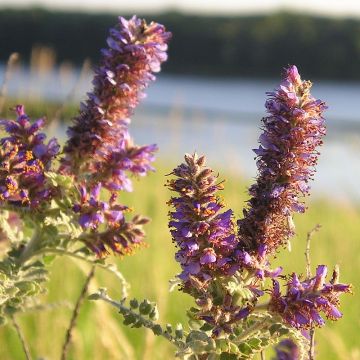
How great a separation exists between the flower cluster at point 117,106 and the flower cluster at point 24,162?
9 centimetres

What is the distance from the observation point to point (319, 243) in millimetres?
7129

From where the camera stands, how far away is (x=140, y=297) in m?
4.61

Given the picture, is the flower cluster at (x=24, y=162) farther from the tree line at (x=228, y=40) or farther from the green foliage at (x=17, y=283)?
the tree line at (x=228, y=40)

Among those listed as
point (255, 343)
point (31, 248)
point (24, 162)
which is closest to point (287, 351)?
point (255, 343)

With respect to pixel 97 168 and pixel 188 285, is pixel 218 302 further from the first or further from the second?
pixel 97 168

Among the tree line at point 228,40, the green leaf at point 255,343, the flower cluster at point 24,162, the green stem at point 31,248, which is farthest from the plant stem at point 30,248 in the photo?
the tree line at point 228,40

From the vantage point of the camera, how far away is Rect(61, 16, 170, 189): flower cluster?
5.52 feet

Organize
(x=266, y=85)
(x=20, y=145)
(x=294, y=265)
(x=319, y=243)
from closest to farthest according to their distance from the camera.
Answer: (x=20, y=145)
(x=294, y=265)
(x=319, y=243)
(x=266, y=85)

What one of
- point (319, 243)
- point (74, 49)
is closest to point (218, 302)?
point (319, 243)

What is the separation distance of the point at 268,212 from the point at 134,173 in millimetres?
433

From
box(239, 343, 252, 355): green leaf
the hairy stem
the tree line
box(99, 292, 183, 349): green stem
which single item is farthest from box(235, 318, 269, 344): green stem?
the tree line

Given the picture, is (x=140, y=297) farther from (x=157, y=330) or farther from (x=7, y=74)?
(x=157, y=330)

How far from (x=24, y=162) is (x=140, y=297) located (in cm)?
Result: 314

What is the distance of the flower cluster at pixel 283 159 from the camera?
54.0 inches
